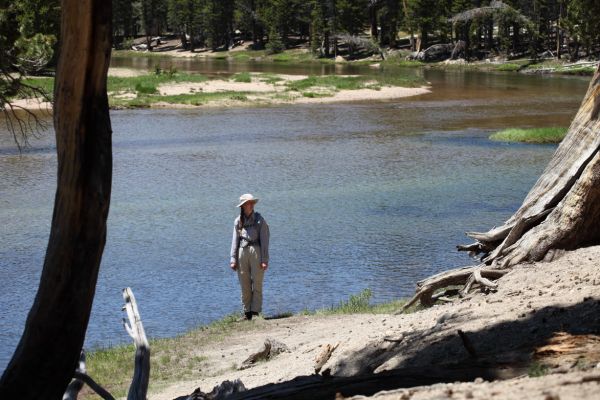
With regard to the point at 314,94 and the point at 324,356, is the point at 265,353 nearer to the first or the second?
the point at 324,356

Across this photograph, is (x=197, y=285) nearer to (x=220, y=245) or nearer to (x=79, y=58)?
(x=220, y=245)

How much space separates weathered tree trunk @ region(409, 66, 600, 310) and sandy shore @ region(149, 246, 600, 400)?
1.15 feet

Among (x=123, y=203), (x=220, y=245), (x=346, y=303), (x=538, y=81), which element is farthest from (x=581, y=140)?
(x=538, y=81)

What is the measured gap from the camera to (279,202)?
22.1 meters

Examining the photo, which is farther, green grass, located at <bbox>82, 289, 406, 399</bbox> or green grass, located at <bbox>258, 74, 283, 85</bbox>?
green grass, located at <bbox>258, 74, 283, 85</bbox>

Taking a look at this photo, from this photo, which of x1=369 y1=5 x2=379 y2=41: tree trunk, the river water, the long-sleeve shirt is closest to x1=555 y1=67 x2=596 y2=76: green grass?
the river water

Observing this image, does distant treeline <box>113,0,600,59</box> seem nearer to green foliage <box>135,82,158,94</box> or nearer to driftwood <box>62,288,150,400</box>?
green foliage <box>135,82,158,94</box>

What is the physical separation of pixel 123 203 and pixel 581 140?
13.0 meters

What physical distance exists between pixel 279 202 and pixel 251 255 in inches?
372

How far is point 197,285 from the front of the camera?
15070mm

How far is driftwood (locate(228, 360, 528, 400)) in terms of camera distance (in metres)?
5.78

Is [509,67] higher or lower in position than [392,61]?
lower

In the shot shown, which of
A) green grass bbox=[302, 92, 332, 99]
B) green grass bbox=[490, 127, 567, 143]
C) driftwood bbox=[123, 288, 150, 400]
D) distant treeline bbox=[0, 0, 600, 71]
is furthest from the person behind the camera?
distant treeline bbox=[0, 0, 600, 71]

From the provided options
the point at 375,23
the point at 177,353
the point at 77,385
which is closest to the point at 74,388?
the point at 77,385
